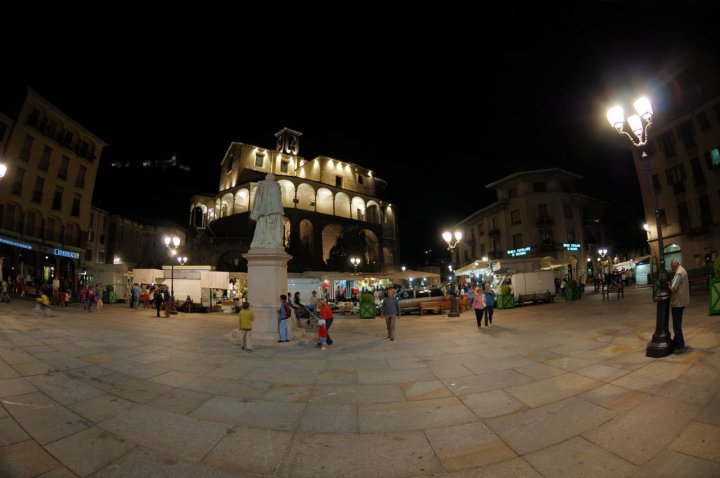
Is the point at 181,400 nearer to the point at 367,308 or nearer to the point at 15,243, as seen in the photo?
the point at 367,308

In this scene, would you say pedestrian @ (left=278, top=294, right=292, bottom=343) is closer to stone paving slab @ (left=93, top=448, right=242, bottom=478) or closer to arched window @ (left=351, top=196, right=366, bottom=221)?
stone paving slab @ (left=93, top=448, right=242, bottom=478)

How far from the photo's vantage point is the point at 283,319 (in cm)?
925

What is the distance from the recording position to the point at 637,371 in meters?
5.05

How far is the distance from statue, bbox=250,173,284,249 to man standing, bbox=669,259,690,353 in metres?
9.29

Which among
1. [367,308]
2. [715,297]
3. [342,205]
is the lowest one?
[367,308]

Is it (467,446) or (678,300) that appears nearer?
(467,446)

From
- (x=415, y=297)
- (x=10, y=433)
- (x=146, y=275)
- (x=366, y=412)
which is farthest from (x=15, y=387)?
(x=146, y=275)

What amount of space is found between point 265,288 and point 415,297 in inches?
436

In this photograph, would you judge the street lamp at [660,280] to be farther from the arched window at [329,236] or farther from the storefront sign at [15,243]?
the arched window at [329,236]

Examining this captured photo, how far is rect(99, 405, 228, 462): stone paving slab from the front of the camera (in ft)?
11.1

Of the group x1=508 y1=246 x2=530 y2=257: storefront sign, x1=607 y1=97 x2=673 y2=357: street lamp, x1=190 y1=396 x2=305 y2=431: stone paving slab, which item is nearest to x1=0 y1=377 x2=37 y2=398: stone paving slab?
x1=190 y1=396 x2=305 y2=431: stone paving slab

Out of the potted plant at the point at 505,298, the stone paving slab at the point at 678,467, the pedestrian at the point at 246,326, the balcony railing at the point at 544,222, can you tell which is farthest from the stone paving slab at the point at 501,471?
the balcony railing at the point at 544,222

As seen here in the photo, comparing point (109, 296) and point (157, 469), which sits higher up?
point (109, 296)

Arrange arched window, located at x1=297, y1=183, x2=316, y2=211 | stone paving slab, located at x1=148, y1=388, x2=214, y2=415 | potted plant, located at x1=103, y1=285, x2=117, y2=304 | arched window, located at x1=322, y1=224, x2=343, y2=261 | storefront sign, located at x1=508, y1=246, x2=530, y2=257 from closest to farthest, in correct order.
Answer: stone paving slab, located at x1=148, y1=388, x2=214, y2=415
potted plant, located at x1=103, y1=285, x2=117, y2=304
storefront sign, located at x1=508, y1=246, x2=530, y2=257
arched window, located at x1=322, y1=224, x2=343, y2=261
arched window, located at x1=297, y1=183, x2=316, y2=211
